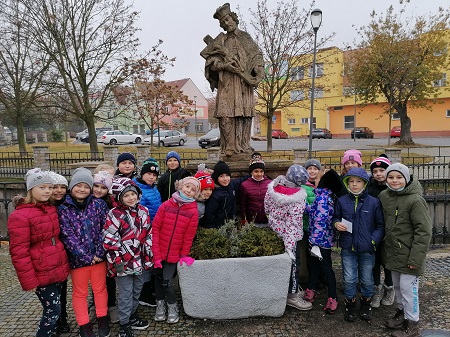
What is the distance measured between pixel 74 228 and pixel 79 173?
514 millimetres

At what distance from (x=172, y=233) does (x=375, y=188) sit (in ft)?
7.99

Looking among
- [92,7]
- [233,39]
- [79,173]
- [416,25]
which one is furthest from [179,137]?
[79,173]

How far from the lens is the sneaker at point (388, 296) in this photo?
3811mm

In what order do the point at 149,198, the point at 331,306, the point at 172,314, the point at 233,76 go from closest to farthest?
the point at 172,314
the point at 331,306
the point at 149,198
the point at 233,76

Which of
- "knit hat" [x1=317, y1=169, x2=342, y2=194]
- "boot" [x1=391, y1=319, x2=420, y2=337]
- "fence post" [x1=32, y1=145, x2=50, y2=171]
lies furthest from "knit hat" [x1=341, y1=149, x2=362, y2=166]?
"fence post" [x1=32, y1=145, x2=50, y2=171]

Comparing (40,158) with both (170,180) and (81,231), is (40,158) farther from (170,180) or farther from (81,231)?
(81,231)

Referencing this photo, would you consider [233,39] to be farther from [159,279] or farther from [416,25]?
[416,25]

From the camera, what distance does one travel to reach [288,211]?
11.8 ft

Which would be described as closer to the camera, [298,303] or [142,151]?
[298,303]

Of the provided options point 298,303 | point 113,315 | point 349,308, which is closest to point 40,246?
point 113,315

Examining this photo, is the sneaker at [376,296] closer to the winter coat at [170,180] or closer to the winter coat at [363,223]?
the winter coat at [363,223]

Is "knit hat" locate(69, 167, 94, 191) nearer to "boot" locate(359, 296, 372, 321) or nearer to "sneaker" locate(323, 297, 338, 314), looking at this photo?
"sneaker" locate(323, 297, 338, 314)

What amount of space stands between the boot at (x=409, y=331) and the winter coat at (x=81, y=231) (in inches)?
114

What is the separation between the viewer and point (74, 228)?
3.11 metres
